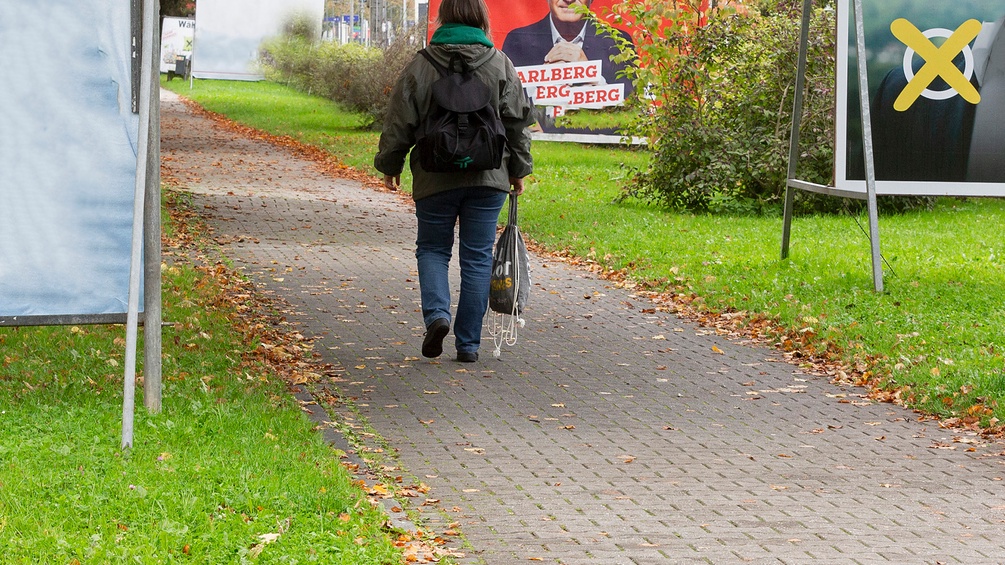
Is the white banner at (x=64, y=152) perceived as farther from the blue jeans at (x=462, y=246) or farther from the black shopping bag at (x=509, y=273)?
the black shopping bag at (x=509, y=273)

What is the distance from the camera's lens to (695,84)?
53.4 feet

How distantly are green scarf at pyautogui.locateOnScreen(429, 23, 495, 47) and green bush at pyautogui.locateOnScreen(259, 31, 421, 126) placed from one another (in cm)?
1961

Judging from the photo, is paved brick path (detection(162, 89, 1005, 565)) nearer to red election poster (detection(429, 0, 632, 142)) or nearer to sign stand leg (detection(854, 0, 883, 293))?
sign stand leg (detection(854, 0, 883, 293))

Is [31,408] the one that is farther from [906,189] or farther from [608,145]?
[608,145]

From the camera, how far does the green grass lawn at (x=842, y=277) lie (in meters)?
7.53

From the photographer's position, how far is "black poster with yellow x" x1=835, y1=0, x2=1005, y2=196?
10.0 m

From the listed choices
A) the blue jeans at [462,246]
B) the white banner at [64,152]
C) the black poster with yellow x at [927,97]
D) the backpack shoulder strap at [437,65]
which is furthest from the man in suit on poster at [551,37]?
the white banner at [64,152]

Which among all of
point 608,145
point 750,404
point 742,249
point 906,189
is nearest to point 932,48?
point 906,189

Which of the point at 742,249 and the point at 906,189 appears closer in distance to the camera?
the point at 906,189

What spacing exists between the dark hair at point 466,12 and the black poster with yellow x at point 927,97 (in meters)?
3.96

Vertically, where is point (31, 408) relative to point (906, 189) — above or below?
below

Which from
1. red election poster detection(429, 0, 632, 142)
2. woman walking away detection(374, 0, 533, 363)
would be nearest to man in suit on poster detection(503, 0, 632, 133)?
red election poster detection(429, 0, 632, 142)

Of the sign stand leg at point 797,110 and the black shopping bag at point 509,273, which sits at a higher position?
the sign stand leg at point 797,110

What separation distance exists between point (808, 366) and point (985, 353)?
1050 millimetres
